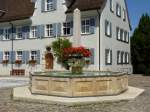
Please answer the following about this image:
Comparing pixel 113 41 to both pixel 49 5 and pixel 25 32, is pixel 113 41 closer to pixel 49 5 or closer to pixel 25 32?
pixel 49 5

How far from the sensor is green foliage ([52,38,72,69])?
29.5 meters

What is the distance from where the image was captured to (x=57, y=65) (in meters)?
31.4

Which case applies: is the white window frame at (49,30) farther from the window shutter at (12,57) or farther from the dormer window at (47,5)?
the window shutter at (12,57)

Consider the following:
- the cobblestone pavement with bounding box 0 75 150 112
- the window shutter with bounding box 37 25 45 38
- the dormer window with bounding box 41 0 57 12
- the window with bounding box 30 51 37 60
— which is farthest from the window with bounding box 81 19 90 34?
the cobblestone pavement with bounding box 0 75 150 112

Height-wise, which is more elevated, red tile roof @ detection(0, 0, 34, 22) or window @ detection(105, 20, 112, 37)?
red tile roof @ detection(0, 0, 34, 22)

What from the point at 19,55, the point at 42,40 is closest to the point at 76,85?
the point at 42,40

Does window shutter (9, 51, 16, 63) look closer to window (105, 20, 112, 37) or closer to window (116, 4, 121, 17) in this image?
window (105, 20, 112, 37)

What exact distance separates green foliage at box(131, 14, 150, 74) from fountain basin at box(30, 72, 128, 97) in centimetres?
2570

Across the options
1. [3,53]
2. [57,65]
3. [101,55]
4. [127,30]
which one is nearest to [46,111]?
[101,55]

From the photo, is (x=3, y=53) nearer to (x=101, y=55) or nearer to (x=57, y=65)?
(x=57, y=65)

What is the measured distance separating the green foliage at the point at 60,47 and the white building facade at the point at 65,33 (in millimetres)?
898

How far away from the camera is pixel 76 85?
43.4ft

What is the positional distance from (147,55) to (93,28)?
1289cm

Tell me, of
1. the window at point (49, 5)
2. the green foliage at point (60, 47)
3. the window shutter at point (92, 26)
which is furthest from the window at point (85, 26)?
the window at point (49, 5)
